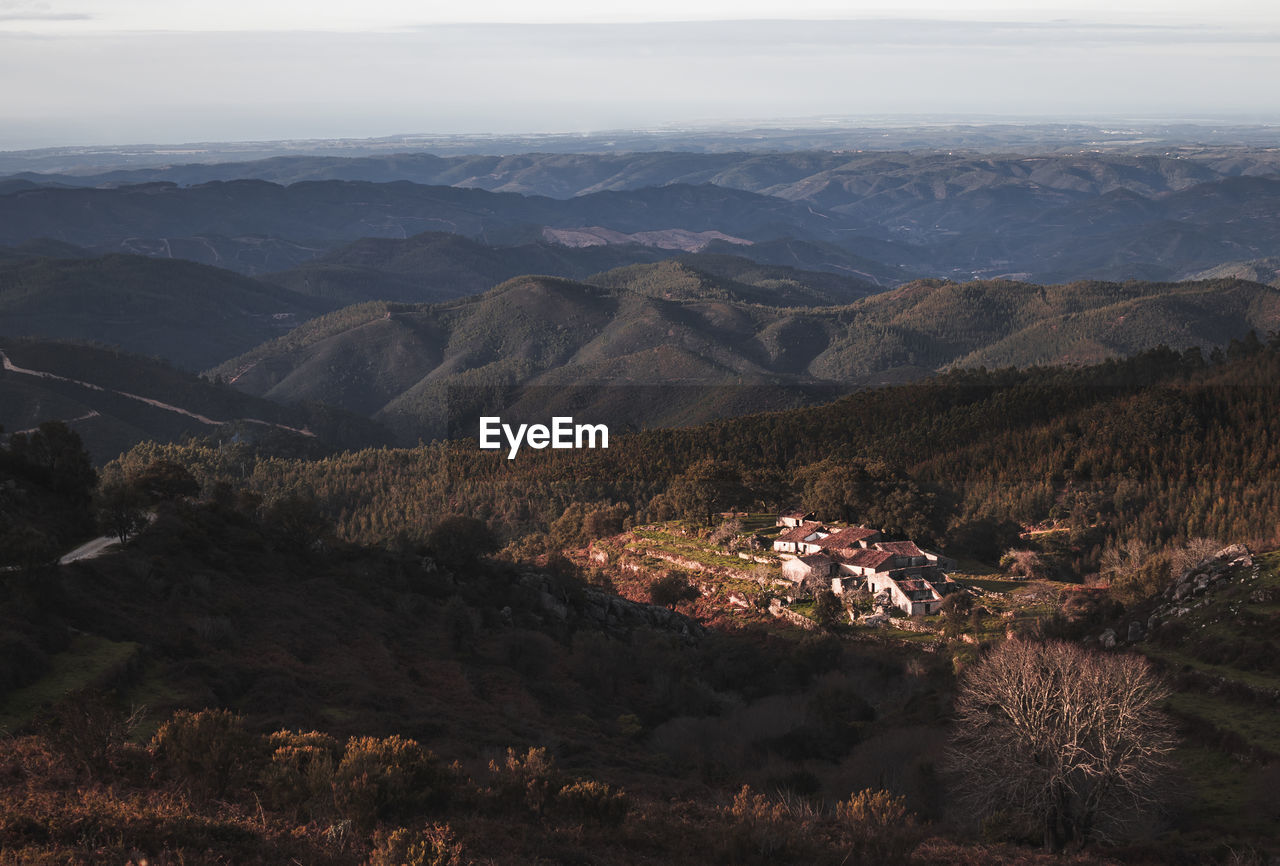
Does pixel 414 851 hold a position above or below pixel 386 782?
above

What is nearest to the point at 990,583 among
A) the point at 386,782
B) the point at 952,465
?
the point at 952,465

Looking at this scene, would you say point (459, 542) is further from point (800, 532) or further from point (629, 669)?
point (800, 532)

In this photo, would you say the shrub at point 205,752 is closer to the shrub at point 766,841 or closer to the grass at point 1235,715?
the shrub at point 766,841

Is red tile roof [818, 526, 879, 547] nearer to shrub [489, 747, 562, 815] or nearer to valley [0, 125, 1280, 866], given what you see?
valley [0, 125, 1280, 866]

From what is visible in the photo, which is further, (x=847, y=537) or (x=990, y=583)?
(x=847, y=537)

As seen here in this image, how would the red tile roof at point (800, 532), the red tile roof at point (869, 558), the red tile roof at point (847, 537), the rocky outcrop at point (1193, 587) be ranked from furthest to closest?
1. the red tile roof at point (800, 532)
2. the red tile roof at point (847, 537)
3. the red tile roof at point (869, 558)
4. the rocky outcrop at point (1193, 587)

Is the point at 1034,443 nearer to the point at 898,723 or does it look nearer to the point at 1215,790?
the point at 898,723

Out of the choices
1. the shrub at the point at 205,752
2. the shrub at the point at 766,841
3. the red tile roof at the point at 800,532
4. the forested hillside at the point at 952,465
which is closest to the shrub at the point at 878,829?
the shrub at the point at 766,841
